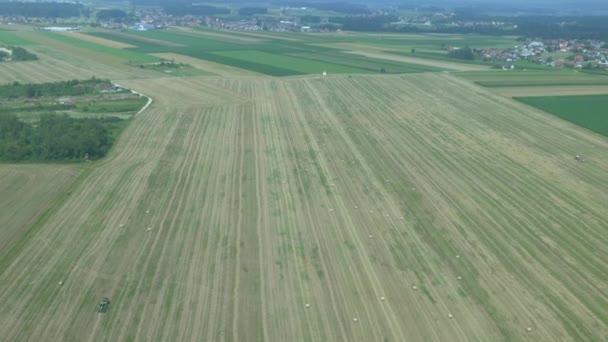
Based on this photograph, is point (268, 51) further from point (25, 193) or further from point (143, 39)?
point (25, 193)

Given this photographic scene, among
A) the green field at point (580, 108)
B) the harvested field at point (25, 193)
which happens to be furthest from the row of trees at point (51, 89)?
the green field at point (580, 108)

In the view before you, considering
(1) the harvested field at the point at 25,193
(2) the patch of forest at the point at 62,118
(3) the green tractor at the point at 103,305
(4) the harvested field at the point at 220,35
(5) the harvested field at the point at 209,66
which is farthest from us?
(4) the harvested field at the point at 220,35

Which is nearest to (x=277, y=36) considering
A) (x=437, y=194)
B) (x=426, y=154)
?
(x=426, y=154)

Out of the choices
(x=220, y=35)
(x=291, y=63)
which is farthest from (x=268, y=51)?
(x=220, y=35)

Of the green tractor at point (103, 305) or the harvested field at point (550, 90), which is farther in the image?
the harvested field at point (550, 90)

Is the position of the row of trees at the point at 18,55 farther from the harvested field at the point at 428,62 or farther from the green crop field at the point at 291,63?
the harvested field at the point at 428,62
